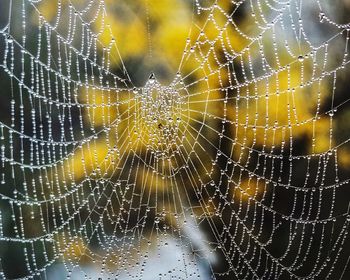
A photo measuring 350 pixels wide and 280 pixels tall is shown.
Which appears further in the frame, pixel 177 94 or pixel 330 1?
pixel 330 1

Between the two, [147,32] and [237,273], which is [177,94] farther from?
[237,273]

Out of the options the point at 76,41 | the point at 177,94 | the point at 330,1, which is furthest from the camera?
the point at 330,1

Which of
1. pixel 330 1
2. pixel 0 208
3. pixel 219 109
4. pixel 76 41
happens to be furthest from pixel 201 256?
pixel 330 1

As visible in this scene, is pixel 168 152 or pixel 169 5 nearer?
pixel 168 152

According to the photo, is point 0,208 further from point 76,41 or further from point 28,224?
point 76,41

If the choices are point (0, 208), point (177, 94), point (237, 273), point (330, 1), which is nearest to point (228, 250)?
point (237, 273)

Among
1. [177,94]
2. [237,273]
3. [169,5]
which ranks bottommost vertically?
[237,273]

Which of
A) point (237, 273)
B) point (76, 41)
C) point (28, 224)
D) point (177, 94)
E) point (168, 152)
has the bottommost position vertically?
point (237, 273)

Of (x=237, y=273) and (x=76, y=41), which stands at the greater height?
(x=76, y=41)

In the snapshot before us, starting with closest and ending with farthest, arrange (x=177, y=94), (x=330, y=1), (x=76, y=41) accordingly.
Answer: (x=177, y=94) < (x=76, y=41) < (x=330, y=1)
